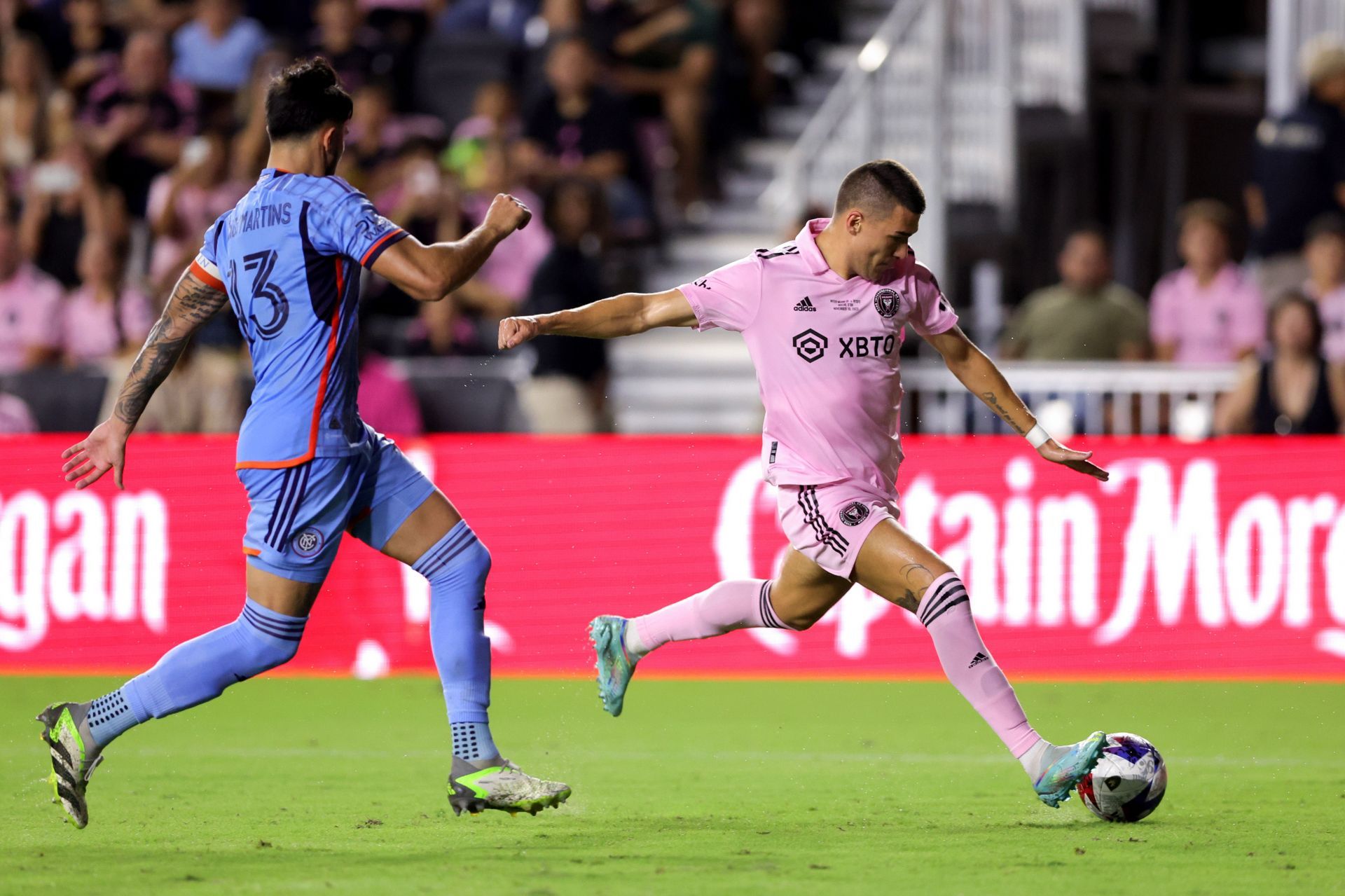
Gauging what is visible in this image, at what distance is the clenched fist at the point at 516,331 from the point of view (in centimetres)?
606

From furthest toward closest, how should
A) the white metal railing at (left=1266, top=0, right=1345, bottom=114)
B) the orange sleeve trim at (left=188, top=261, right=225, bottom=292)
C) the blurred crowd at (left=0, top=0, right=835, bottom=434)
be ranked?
the white metal railing at (left=1266, top=0, right=1345, bottom=114), the blurred crowd at (left=0, top=0, right=835, bottom=434), the orange sleeve trim at (left=188, top=261, right=225, bottom=292)

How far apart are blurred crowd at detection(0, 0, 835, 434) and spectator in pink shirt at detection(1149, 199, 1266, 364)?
398 cm

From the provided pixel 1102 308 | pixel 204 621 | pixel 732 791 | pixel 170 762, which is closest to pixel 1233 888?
pixel 732 791

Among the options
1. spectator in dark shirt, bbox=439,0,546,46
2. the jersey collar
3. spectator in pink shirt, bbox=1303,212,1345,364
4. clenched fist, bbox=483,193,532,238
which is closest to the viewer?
clenched fist, bbox=483,193,532,238

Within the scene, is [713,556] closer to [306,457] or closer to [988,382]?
[988,382]

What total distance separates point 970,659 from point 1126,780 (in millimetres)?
641

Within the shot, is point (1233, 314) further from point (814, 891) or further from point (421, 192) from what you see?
point (814, 891)

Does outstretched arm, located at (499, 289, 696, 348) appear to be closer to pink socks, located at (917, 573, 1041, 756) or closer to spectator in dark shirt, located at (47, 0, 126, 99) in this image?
pink socks, located at (917, 573, 1041, 756)

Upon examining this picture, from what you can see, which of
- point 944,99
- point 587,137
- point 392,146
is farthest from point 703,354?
point 392,146

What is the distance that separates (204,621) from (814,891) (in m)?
6.85

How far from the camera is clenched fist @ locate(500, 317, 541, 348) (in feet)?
19.9

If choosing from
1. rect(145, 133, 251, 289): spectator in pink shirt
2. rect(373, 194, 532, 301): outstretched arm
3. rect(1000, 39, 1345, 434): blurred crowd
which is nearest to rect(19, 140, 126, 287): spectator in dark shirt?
rect(145, 133, 251, 289): spectator in pink shirt

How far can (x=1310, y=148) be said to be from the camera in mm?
13586

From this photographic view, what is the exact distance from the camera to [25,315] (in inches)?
572
